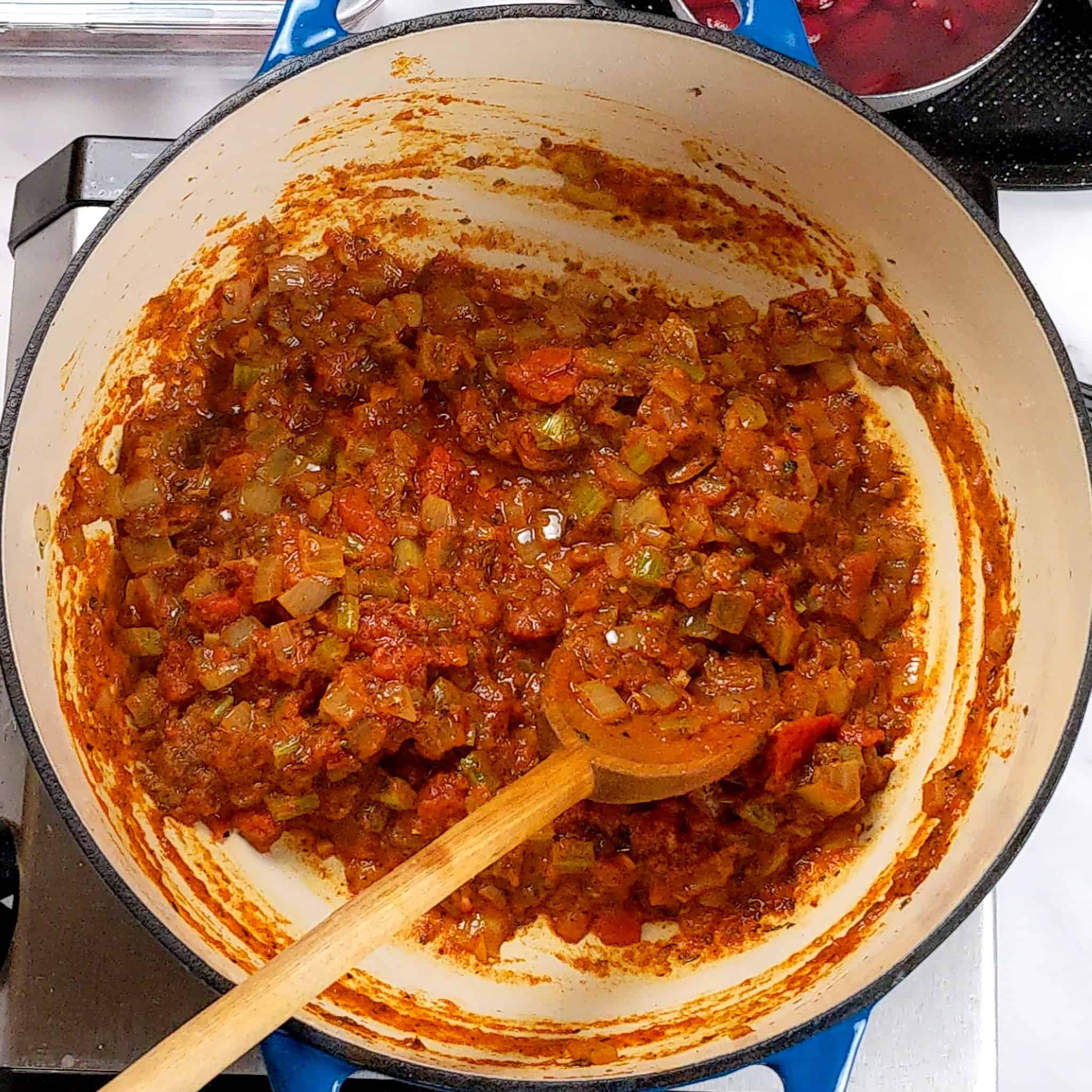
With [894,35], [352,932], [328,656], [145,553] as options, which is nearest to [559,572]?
[328,656]

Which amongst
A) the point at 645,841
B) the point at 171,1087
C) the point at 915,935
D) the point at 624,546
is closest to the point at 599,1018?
the point at 645,841

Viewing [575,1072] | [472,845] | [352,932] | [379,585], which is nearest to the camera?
[352,932]

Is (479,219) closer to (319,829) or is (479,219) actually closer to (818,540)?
(818,540)

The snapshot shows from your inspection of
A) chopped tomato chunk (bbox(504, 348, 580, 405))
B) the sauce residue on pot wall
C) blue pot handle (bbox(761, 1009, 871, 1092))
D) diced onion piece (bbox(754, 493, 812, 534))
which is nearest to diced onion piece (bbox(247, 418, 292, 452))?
the sauce residue on pot wall

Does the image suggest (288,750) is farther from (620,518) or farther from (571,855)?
(620,518)

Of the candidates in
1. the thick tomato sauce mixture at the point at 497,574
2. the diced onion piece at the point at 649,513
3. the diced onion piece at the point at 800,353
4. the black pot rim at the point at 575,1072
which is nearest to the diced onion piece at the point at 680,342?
the thick tomato sauce mixture at the point at 497,574

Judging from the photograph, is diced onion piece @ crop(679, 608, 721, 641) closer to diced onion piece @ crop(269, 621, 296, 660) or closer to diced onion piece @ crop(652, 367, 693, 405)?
diced onion piece @ crop(652, 367, 693, 405)
